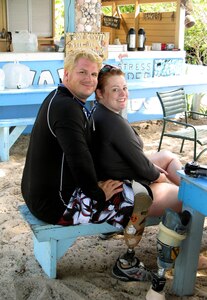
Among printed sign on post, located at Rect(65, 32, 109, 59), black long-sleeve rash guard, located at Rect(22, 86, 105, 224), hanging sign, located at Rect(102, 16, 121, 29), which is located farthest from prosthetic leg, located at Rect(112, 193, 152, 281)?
hanging sign, located at Rect(102, 16, 121, 29)

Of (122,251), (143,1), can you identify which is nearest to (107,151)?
(122,251)

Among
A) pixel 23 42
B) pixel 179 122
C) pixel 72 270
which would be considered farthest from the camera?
pixel 23 42

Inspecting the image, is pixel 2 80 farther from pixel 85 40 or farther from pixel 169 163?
pixel 169 163

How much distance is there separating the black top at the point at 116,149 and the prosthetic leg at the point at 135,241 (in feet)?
0.57

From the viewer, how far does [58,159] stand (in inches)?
85.3

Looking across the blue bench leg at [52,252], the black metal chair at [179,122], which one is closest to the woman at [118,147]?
the blue bench leg at [52,252]

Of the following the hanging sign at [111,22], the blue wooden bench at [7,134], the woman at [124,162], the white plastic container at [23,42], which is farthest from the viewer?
the hanging sign at [111,22]

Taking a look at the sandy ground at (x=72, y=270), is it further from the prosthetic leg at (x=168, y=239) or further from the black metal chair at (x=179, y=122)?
the black metal chair at (x=179, y=122)

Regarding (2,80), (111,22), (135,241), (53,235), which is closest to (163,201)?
(135,241)

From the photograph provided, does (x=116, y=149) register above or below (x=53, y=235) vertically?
above

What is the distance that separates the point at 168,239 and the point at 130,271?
0.48 meters

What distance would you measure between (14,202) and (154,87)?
95.7 inches

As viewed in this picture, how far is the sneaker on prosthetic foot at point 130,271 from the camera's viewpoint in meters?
2.42

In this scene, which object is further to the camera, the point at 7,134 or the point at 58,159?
the point at 7,134
